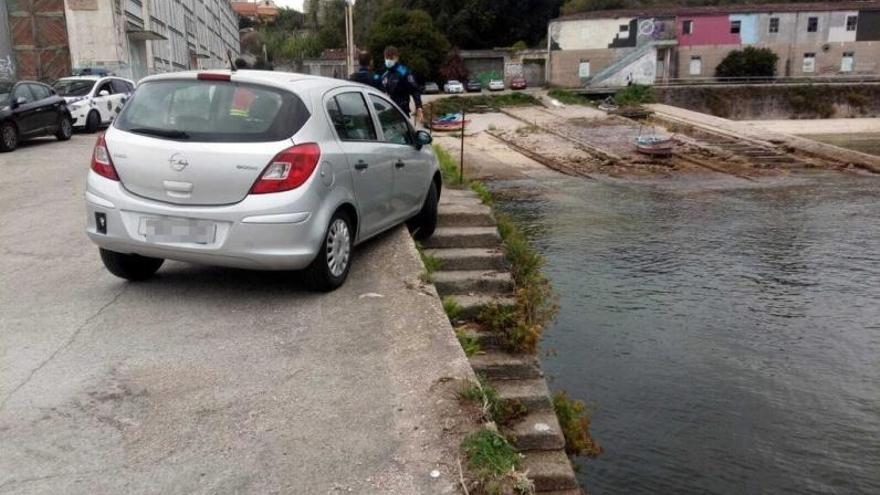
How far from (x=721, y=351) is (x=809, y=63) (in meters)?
60.0

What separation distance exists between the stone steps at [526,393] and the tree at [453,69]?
5962 centimetres

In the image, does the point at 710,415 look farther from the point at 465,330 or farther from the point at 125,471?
the point at 125,471

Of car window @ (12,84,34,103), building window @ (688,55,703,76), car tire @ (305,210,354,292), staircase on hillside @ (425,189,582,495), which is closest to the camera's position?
staircase on hillside @ (425,189,582,495)

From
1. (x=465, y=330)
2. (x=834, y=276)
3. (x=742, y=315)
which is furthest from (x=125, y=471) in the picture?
(x=834, y=276)

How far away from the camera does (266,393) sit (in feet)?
15.0

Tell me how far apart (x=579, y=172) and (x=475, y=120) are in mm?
15857

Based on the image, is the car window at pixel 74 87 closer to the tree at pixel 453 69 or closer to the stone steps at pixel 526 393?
the stone steps at pixel 526 393

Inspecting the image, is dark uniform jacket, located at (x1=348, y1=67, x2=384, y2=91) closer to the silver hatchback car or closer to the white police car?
the silver hatchback car

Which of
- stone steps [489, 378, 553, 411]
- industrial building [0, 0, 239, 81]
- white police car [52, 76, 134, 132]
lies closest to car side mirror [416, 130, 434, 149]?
stone steps [489, 378, 553, 411]

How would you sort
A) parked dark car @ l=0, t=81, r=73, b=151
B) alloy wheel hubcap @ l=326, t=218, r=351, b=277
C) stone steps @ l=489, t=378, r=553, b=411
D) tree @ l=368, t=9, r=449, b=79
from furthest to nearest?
tree @ l=368, t=9, r=449, b=79, parked dark car @ l=0, t=81, r=73, b=151, alloy wheel hubcap @ l=326, t=218, r=351, b=277, stone steps @ l=489, t=378, r=553, b=411

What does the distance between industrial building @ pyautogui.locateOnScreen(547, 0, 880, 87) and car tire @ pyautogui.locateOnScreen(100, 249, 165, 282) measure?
5787 centimetres

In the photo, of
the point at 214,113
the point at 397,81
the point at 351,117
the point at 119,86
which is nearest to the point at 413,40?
the point at 119,86

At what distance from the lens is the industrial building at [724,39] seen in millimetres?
60750

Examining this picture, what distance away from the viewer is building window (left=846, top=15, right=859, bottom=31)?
60.4m
